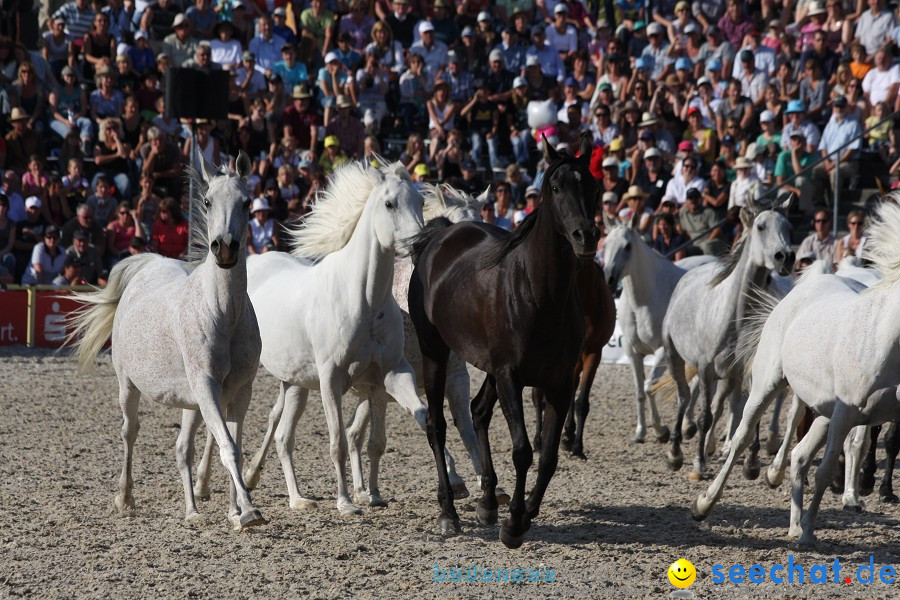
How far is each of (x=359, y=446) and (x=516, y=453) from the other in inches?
70.5

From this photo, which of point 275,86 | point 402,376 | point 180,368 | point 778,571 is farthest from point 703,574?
point 275,86

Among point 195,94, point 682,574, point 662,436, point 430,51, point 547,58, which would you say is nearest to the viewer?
point 682,574

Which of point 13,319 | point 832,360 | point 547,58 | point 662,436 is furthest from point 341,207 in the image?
point 547,58

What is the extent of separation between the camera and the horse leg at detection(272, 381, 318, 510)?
7445mm

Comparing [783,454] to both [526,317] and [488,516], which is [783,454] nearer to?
[488,516]

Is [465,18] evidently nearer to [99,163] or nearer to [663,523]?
[99,163]

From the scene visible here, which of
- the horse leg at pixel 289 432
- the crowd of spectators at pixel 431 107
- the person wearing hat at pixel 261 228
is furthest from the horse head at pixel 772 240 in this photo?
the person wearing hat at pixel 261 228

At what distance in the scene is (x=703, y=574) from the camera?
231 inches

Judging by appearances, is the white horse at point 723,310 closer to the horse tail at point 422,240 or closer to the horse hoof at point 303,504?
the horse tail at point 422,240

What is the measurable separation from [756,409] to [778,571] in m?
1.42

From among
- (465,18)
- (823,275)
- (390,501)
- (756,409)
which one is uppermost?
(465,18)

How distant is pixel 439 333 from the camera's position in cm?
725

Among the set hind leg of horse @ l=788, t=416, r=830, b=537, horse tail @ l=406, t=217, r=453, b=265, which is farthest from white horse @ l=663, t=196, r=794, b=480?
horse tail @ l=406, t=217, r=453, b=265

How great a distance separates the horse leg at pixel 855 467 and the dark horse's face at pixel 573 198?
2.89 m
